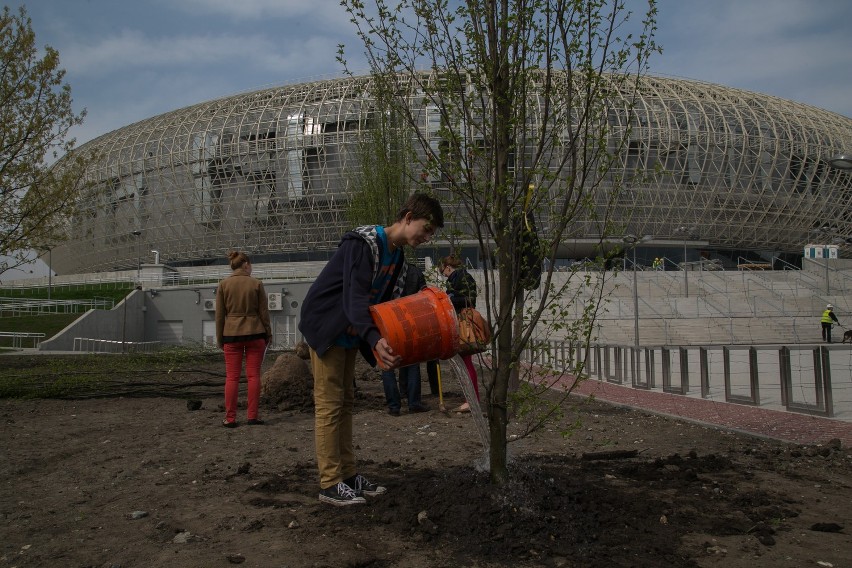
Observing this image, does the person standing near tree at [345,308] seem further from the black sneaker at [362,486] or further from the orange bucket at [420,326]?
the orange bucket at [420,326]

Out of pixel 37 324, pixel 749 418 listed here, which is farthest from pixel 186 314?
pixel 749 418

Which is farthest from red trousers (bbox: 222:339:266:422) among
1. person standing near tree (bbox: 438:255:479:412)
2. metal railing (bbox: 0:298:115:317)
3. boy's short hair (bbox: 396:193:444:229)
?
metal railing (bbox: 0:298:115:317)

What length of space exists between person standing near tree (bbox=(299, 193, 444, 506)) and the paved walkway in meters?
1.75

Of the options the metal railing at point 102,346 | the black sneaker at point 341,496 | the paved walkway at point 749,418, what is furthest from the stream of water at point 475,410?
the metal railing at point 102,346

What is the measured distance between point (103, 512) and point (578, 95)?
315cm

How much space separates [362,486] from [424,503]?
1.45 feet

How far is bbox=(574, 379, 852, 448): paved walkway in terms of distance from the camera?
554 centimetres

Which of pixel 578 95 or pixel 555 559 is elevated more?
pixel 578 95

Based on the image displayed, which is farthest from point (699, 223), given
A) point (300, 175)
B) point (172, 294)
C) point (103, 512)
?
point (103, 512)

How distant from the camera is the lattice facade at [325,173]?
4659 cm

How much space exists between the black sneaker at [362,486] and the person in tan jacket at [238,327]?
2606 millimetres

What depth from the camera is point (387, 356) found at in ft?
9.27

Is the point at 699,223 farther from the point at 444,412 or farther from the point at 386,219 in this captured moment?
the point at 444,412

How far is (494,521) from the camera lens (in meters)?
2.83
